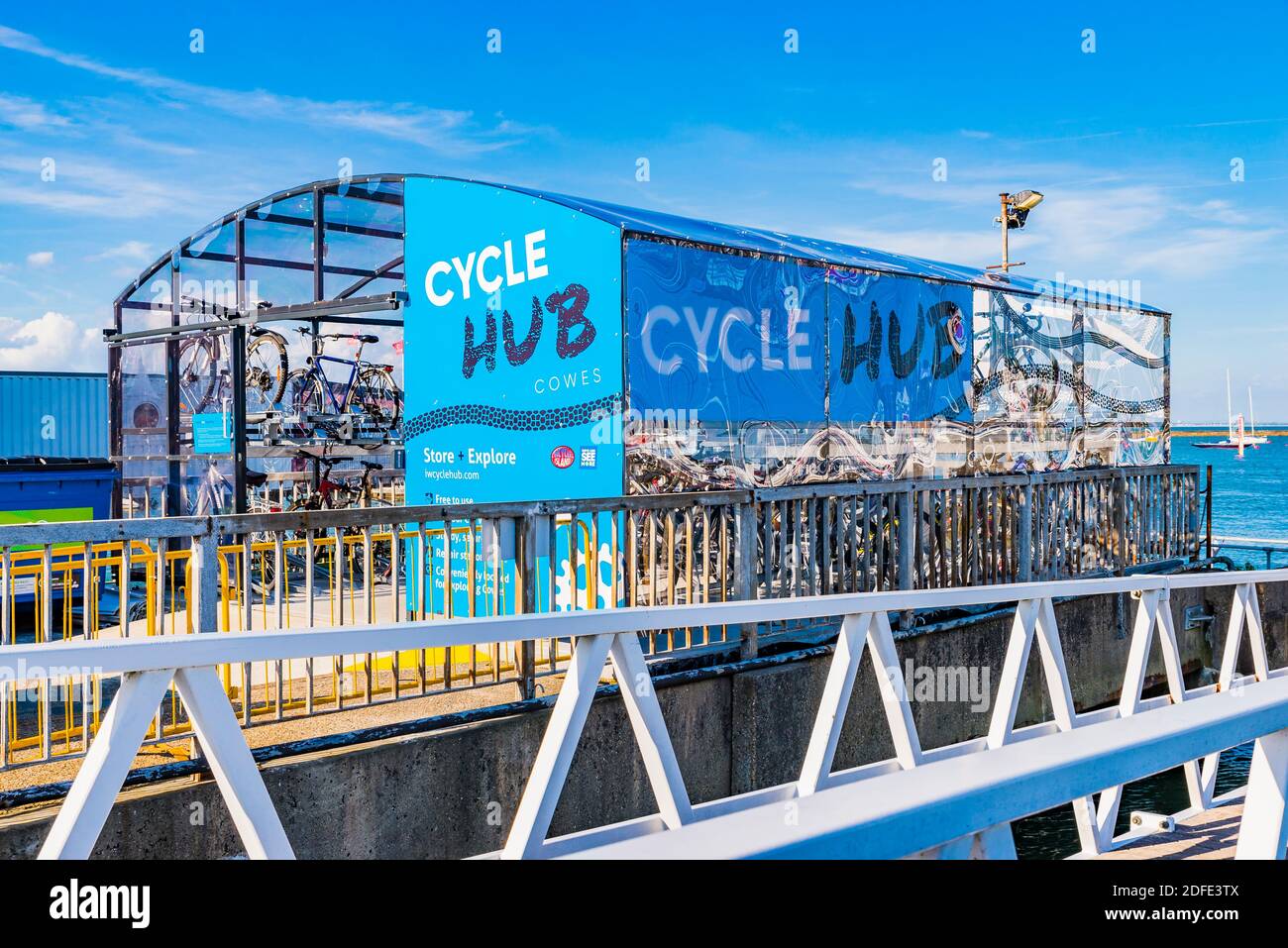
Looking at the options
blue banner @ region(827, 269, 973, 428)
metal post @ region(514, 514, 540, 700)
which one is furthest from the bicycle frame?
metal post @ region(514, 514, 540, 700)

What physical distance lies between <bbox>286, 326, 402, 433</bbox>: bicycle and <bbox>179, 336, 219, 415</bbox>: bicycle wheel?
1.15 m

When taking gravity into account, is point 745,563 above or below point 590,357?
below

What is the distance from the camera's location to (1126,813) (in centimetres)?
1066

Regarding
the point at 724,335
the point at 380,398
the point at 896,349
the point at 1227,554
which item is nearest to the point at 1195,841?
the point at 724,335

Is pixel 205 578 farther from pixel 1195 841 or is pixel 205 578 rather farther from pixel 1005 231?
pixel 1005 231

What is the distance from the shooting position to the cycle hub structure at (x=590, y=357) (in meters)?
9.25

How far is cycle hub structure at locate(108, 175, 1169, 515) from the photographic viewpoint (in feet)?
30.3

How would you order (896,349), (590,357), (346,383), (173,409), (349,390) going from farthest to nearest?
(346,383), (349,390), (173,409), (896,349), (590,357)

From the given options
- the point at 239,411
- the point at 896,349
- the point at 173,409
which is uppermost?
the point at 896,349

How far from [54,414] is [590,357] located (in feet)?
60.9

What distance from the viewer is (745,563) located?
8312 mm

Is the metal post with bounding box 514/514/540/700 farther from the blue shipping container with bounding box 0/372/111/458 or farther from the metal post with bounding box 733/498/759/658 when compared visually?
the blue shipping container with bounding box 0/372/111/458
